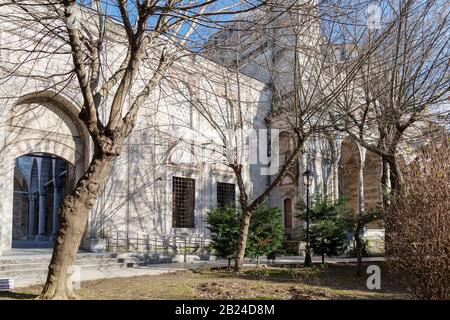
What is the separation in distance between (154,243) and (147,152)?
3.86 metres

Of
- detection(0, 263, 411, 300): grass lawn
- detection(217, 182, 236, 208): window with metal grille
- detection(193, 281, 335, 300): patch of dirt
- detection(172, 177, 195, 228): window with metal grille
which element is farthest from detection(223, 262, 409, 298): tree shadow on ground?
detection(217, 182, 236, 208): window with metal grille

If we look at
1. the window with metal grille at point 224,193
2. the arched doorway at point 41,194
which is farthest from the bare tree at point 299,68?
the arched doorway at point 41,194

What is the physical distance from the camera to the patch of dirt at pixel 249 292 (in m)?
7.58

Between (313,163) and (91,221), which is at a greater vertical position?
(313,163)

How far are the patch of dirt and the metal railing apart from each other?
8.02 m

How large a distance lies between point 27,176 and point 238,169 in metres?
22.7

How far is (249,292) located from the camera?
8055mm

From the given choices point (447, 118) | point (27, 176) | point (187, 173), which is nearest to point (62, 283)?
point (447, 118)

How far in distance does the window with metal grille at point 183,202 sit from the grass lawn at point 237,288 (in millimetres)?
7754

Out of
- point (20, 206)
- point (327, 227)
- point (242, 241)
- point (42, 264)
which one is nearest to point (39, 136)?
point (42, 264)

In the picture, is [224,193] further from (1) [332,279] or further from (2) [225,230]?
(1) [332,279]

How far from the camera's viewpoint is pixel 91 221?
15.7m

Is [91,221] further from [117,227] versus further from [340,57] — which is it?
[340,57]

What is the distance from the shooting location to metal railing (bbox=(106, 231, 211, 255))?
53.4 feet
